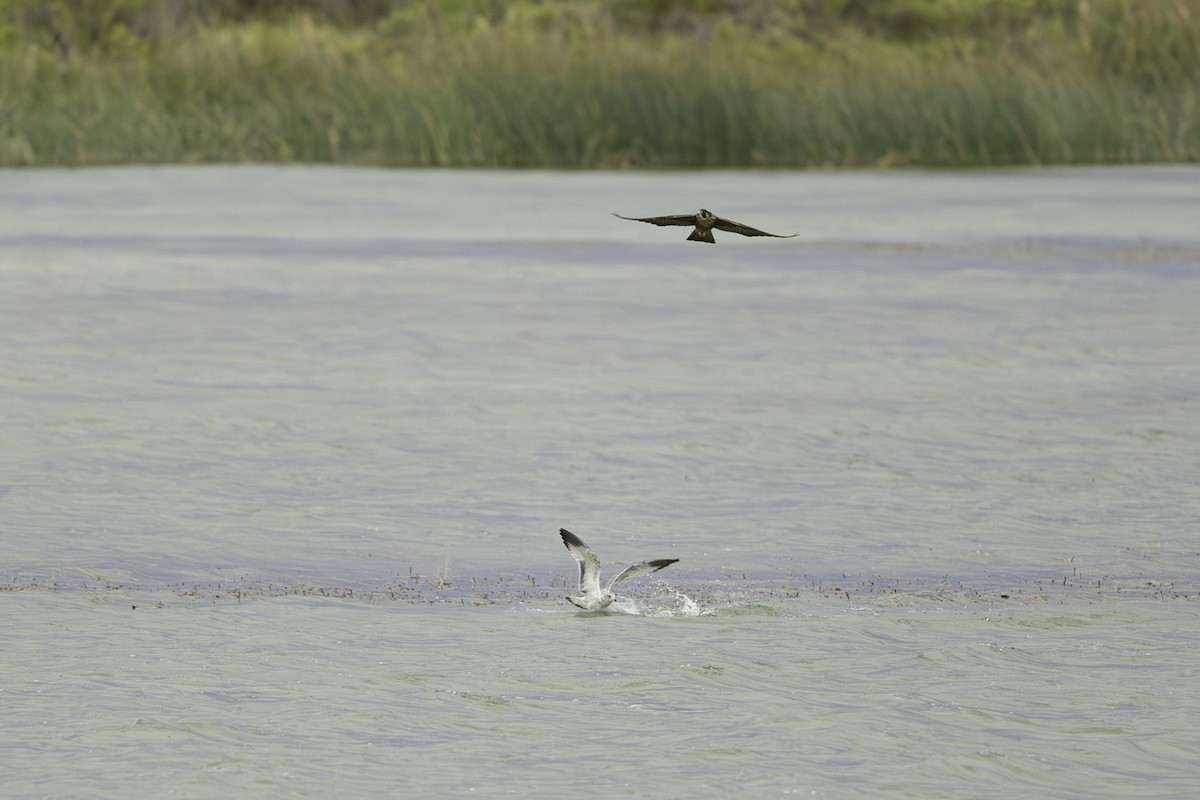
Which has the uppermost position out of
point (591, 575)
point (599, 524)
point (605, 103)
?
point (591, 575)

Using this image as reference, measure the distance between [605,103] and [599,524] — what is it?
1467 cm

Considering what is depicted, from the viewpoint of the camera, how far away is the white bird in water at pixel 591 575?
5.41m

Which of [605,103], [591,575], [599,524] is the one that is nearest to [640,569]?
[591,575]

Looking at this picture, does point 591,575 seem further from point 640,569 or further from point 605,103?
point 605,103

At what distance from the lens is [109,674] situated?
4.89 meters

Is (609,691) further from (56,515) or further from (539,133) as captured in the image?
(539,133)

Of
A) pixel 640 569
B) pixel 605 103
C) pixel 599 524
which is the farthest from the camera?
pixel 605 103

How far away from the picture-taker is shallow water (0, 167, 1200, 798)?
4.43m

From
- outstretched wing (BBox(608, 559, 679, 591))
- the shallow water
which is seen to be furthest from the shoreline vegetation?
outstretched wing (BBox(608, 559, 679, 591))

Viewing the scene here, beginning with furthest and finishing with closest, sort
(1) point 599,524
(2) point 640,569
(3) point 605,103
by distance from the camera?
(3) point 605,103
(1) point 599,524
(2) point 640,569

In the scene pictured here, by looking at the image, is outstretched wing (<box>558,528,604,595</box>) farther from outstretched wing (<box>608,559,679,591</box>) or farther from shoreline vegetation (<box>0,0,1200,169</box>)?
shoreline vegetation (<box>0,0,1200,169</box>)

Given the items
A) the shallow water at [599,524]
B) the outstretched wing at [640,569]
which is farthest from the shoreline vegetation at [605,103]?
the outstretched wing at [640,569]

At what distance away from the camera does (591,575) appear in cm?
544

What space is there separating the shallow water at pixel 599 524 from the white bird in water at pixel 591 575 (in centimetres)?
6
